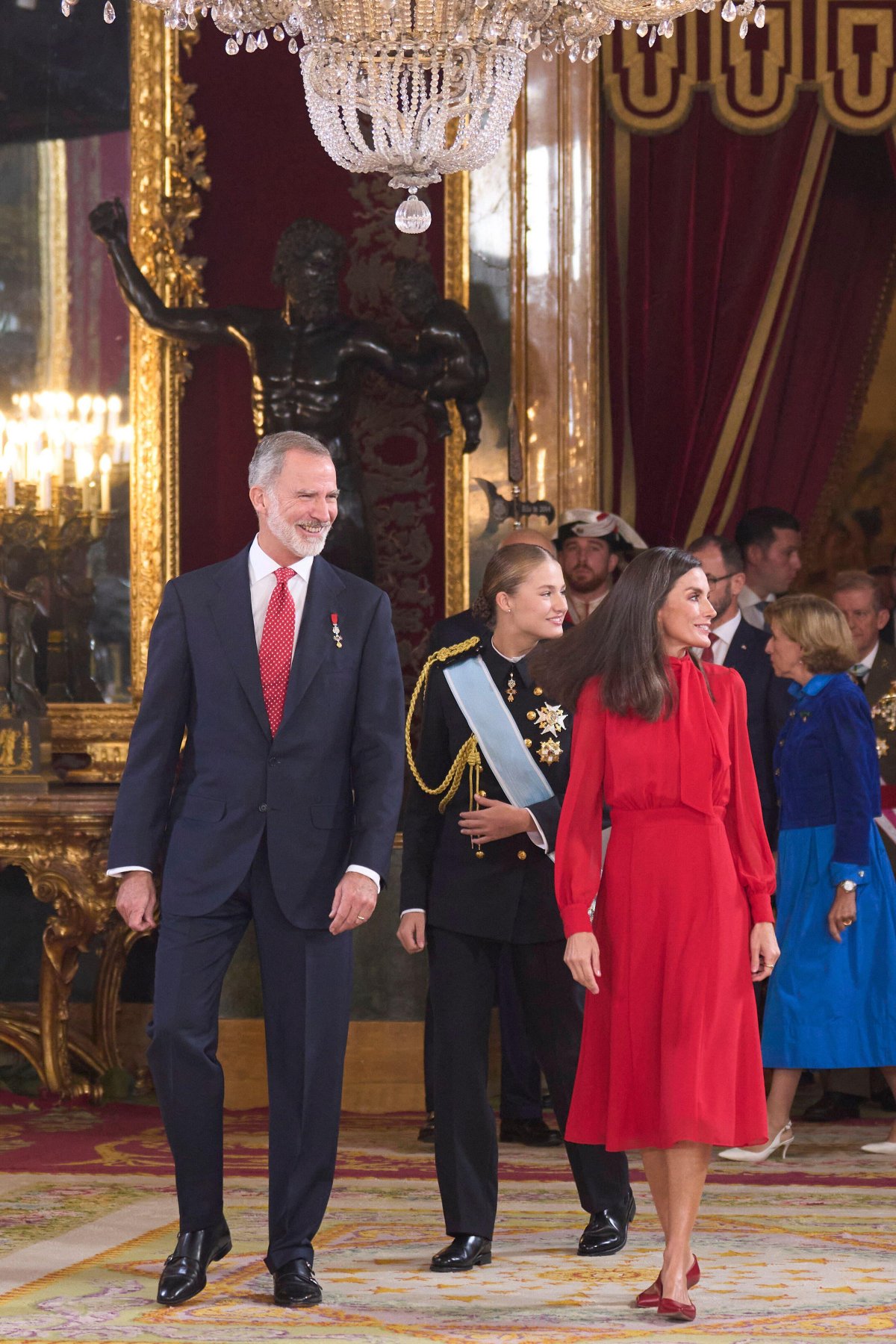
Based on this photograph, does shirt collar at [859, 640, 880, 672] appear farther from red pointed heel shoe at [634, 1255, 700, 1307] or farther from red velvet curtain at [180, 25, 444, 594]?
red pointed heel shoe at [634, 1255, 700, 1307]

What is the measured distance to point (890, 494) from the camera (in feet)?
27.2

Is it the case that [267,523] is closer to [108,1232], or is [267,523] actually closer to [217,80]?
[108,1232]

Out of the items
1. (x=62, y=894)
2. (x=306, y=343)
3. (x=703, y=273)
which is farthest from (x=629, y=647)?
(x=703, y=273)

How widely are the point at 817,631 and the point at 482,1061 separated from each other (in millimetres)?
1967

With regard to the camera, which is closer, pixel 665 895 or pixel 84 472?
pixel 665 895

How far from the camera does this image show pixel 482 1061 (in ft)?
12.9

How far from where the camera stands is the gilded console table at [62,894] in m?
5.98

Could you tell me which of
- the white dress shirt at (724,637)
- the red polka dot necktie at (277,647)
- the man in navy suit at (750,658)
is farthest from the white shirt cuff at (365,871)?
the white dress shirt at (724,637)

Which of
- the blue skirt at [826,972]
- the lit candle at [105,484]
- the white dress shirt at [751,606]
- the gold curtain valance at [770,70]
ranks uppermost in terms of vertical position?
the gold curtain valance at [770,70]

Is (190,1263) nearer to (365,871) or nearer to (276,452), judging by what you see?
(365,871)

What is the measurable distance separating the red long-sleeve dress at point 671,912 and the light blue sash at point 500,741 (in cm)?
45

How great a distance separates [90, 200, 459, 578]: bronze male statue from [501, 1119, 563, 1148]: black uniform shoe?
212 centimetres

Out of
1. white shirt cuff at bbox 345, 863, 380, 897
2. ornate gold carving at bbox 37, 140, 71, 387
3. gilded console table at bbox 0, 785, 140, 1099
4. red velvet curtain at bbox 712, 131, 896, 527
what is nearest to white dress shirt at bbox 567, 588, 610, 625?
red velvet curtain at bbox 712, 131, 896, 527

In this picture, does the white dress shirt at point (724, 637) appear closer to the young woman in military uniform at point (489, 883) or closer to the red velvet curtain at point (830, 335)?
the red velvet curtain at point (830, 335)
